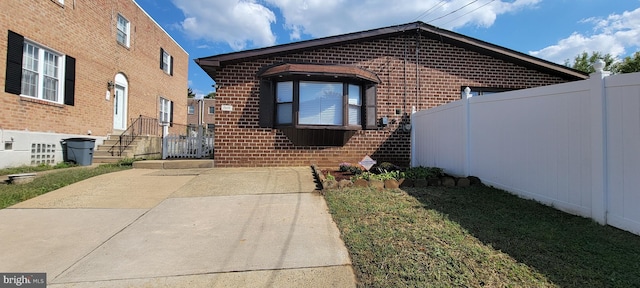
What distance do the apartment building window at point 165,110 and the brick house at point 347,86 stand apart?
1179cm

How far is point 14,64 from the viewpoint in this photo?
872cm

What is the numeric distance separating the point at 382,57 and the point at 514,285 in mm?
8126

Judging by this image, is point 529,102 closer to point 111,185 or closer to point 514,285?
point 514,285

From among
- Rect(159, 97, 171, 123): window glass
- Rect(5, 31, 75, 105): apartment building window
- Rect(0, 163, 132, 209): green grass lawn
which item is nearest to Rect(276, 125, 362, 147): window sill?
Rect(0, 163, 132, 209): green grass lawn

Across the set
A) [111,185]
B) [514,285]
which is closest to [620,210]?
[514,285]

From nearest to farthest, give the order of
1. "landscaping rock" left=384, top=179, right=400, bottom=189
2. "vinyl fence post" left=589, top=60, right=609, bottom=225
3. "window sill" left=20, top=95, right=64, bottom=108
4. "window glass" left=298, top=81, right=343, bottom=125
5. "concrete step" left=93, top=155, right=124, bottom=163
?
"vinyl fence post" left=589, top=60, right=609, bottom=225, "landscaping rock" left=384, top=179, right=400, bottom=189, "window glass" left=298, top=81, right=343, bottom=125, "window sill" left=20, top=95, right=64, bottom=108, "concrete step" left=93, top=155, right=124, bottom=163

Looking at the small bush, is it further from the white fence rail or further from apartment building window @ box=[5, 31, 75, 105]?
apartment building window @ box=[5, 31, 75, 105]

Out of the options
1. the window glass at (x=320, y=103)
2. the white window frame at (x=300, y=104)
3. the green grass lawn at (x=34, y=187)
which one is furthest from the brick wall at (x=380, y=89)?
the green grass lawn at (x=34, y=187)

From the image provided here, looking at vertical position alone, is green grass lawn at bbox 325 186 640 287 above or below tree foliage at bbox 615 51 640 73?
below

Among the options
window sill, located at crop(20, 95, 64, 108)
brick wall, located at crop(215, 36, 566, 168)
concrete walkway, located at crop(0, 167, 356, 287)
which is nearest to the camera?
concrete walkway, located at crop(0, 167, 356, 287)

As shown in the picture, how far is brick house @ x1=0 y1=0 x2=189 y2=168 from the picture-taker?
8.76 m

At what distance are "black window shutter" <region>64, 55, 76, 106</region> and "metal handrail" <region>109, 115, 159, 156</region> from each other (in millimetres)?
2212

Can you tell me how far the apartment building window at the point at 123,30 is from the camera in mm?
14211

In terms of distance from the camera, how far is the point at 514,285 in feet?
8.00
